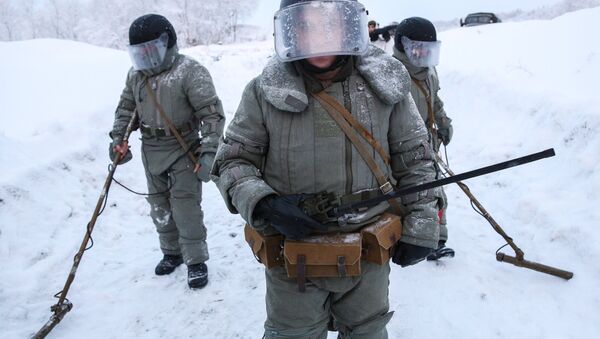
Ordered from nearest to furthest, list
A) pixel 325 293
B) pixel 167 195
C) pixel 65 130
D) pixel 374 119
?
pixel 374 119, pixel 325 293, pixel 167 195, pixel 65 130

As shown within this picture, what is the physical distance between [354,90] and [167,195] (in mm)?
2794

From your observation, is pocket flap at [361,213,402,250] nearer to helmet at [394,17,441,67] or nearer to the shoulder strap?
the shoulder strap

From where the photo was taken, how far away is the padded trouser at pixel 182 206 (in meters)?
4.03

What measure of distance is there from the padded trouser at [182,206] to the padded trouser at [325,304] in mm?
2051

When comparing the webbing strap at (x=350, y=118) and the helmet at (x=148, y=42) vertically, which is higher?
the helmet at (x=148, y=42)

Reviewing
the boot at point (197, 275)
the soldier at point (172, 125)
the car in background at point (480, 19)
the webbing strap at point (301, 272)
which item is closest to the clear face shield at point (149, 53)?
the soldier at point (172, 125)

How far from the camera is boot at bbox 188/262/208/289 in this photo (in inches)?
158

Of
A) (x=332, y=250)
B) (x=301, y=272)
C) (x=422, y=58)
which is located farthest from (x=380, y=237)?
(x=422, y=58)

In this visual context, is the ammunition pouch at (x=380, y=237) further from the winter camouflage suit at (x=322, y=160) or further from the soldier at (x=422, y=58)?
the soldier at (x=422, y=58)

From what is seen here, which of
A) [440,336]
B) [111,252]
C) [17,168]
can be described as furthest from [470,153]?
[17,168]

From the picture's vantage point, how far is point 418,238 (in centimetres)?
210

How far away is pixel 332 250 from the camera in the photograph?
197 cm

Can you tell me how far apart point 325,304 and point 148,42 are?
2.78 m

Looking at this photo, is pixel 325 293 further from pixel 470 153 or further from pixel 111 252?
pixel 470 153
